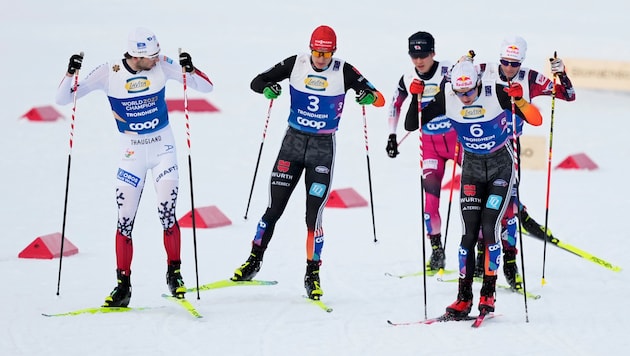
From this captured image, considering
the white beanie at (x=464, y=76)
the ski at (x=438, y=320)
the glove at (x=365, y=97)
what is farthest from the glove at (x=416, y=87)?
the ski at (x=438, y=320)

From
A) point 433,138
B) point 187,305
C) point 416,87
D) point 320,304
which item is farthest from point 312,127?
point 187,305

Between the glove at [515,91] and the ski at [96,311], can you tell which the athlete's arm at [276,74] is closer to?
the glove at [515,91]

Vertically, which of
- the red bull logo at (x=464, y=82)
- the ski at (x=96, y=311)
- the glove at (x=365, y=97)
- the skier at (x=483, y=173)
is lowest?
the ski at (x=96, y=311)

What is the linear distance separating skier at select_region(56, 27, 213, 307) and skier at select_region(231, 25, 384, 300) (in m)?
0.83

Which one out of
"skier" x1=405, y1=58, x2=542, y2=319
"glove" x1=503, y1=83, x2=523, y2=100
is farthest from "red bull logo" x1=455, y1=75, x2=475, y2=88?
"glove" x1=503, y1=83, x2=523, y2=100

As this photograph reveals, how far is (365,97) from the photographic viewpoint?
862cm

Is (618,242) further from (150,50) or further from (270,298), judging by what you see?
(150,50)

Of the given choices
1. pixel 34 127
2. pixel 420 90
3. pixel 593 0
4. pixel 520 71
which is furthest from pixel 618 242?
pixel 593 0

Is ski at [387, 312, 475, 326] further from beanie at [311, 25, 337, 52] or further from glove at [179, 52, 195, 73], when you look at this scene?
glove at [179, 52, 195, 73]

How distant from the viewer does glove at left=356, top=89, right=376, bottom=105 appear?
28.2ft

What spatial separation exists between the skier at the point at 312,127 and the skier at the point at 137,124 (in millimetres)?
827

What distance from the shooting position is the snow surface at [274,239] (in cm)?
768

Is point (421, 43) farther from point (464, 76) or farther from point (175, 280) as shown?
point (175, 280)

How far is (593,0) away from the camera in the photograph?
35.1 m
